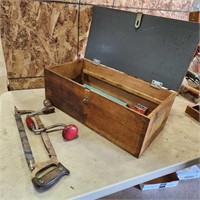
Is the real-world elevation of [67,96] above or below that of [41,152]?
above

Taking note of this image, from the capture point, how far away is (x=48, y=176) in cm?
52

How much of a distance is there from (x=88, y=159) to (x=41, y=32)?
2.09ft

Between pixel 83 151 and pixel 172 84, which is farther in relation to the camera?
pixel 172 84

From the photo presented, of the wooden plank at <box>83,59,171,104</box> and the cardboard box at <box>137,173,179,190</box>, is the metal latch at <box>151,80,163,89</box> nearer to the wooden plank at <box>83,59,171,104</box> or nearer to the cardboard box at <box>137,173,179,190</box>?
the wooden plank at <box>83,59,171,104</box>

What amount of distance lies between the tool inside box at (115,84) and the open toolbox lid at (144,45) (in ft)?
0.12

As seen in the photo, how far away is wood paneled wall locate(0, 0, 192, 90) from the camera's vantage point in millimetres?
829

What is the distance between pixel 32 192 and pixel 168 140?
52 cm

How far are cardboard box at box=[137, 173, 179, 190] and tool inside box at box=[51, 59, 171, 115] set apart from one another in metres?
0.51

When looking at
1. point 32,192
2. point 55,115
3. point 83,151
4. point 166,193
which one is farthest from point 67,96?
point 166,193

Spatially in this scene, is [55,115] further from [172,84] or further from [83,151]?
[172,84]

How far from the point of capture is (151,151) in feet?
2.22

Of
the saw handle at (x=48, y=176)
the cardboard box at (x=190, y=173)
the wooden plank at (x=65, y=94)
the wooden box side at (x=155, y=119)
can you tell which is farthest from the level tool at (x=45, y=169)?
the cardboard box at (x=190, y=173)

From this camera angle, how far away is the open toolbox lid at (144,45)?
728 millimetres

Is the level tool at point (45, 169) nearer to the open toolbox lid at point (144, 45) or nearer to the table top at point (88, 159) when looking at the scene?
the table top at point (88, 159)
